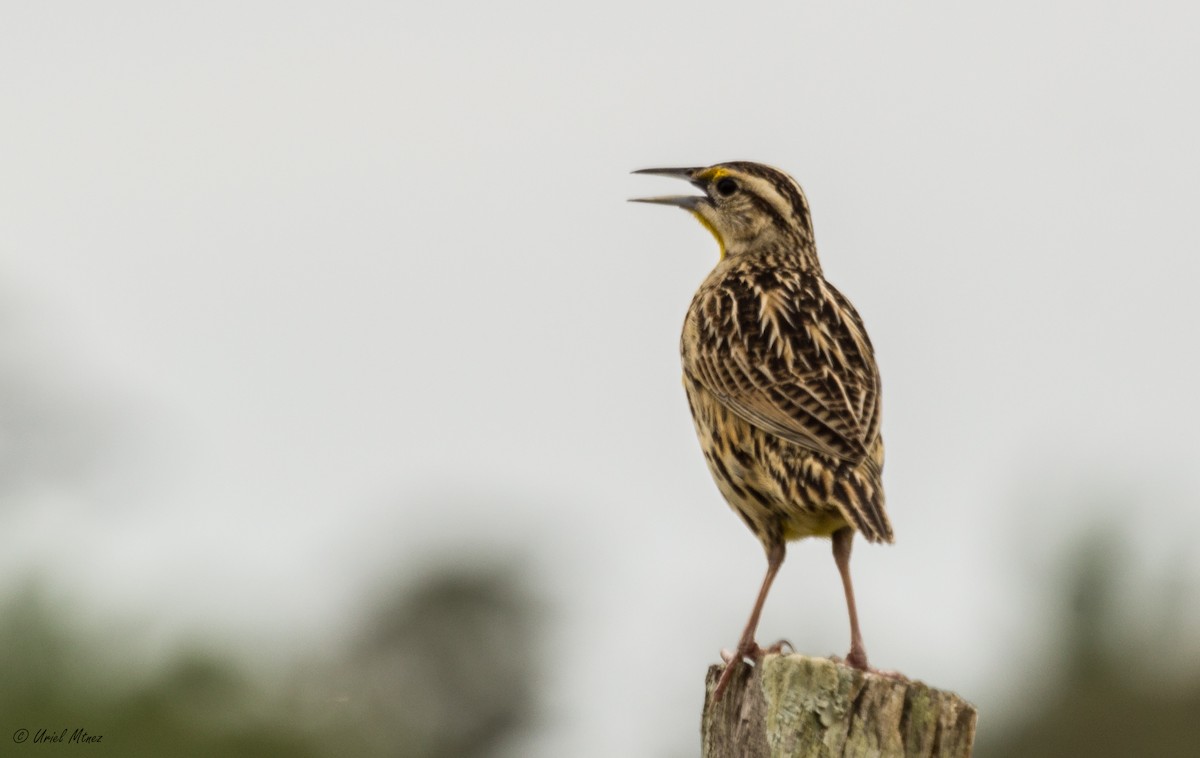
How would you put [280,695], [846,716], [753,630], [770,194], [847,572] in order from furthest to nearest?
[280,695] → [770,194] → [847,572] → [753,630] → [846,716]

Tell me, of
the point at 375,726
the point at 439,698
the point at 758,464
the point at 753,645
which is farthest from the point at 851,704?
the point at 439,698

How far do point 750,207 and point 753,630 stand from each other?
3.94 m

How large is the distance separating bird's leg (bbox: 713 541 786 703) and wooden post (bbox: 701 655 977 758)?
1.15 ft

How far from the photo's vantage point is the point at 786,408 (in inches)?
424

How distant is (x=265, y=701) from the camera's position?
136ft

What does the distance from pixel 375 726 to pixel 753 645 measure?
101 feet

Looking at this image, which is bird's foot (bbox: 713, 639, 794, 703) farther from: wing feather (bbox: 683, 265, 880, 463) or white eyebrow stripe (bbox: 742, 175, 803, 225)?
white eyebrow stripe (bbox: 742, 175, 803, 225)

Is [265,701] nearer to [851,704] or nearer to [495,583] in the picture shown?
[495,583]

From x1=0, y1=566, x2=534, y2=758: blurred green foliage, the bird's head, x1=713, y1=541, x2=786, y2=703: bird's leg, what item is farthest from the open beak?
x1=0, y1=566, x2=534, y2=758: blurred green foliage

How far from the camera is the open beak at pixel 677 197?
43.4 ft

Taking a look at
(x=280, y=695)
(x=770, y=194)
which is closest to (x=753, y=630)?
(x=770, y=194)

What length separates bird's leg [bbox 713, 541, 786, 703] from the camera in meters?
8.84

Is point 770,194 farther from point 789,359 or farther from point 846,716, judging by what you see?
point 846,716

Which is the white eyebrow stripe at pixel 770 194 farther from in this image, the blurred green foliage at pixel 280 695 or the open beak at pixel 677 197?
the blurred green foliage at pixel 280 695
